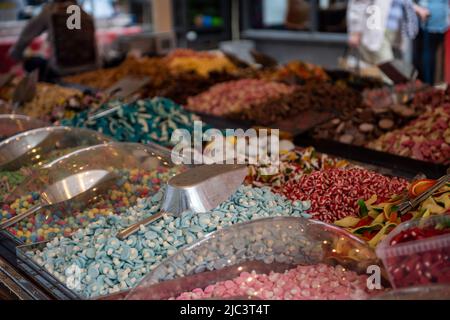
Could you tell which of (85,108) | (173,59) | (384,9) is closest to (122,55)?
(173,59)

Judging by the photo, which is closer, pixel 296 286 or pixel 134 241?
pixel 296 286

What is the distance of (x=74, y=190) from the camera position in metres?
1.58

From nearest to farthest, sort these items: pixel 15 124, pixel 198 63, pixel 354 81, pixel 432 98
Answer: pixel 15 124, pixel 432 98, pixel 354 81, pixel 198 63

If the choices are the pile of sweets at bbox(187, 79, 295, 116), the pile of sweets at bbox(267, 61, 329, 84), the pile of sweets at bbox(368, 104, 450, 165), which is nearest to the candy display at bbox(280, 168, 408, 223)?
the pile of sweets at bbox(368, 104, 450, 165)

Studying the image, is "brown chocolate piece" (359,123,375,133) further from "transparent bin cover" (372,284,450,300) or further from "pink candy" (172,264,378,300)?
"transparent bin cover" (372,284,450,300)

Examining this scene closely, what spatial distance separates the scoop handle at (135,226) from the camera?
1.32m

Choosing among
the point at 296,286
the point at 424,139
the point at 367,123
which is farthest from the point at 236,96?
the point at 296,286

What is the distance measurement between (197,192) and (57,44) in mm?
2445

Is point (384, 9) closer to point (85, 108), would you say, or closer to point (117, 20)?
point (85, 108)

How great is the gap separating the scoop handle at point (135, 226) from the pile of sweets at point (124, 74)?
1.90 metres

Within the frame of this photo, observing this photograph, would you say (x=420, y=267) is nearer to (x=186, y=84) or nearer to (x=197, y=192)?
(x=197, y=192)

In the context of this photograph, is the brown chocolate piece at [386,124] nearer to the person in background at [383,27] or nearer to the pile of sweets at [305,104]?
the pile of sweets at [305,104]

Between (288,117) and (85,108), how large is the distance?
88cm

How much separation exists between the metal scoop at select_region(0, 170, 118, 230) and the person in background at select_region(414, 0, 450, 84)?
295cm
